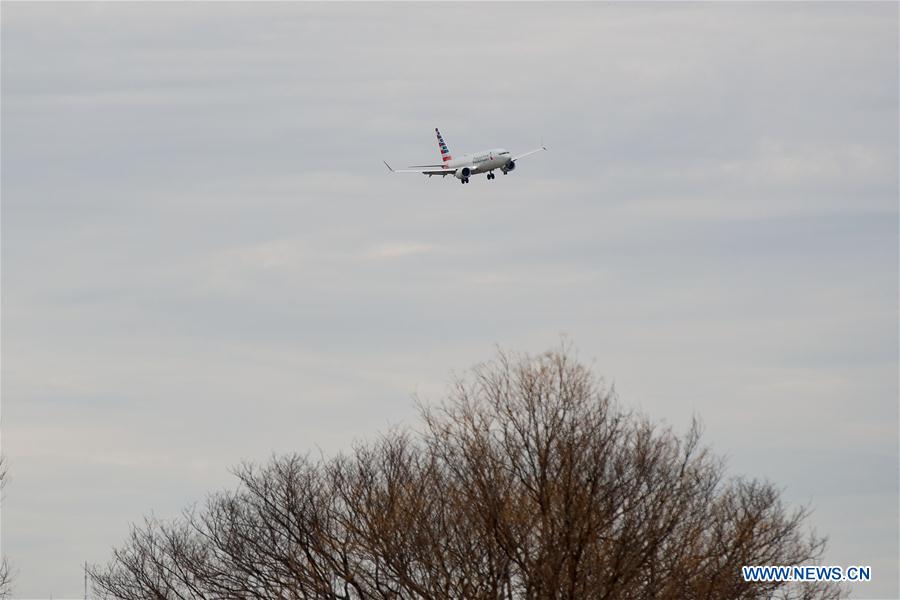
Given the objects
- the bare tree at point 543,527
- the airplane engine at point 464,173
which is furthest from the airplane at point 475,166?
the bare tree at point 543,527

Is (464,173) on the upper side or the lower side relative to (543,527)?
upper

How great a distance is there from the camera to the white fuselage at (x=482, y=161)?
108m

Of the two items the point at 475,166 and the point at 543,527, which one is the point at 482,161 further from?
the point at 543,527

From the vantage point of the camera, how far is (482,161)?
11044 cm

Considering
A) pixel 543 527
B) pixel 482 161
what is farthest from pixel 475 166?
pixel 543 527

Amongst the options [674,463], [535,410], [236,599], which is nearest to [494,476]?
[535,410]

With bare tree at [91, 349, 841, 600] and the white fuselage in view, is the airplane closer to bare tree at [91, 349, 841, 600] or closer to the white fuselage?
the white fuselage

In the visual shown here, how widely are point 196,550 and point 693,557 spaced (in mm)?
22038

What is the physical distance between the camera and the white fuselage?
10819 centimetres

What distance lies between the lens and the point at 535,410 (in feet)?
145

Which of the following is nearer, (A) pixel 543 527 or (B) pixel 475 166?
(A) pixel 543 527

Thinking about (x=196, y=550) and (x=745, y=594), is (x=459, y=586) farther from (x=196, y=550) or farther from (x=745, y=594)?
(x=196, y=550)

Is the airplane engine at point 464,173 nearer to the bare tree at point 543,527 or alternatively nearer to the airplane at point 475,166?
the airplane at point 475,166

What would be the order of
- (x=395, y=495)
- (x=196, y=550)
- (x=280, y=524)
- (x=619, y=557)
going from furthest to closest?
(x=196, y=550), (x=280, y=524), (x=395, y=495), (x=619, y=557)
